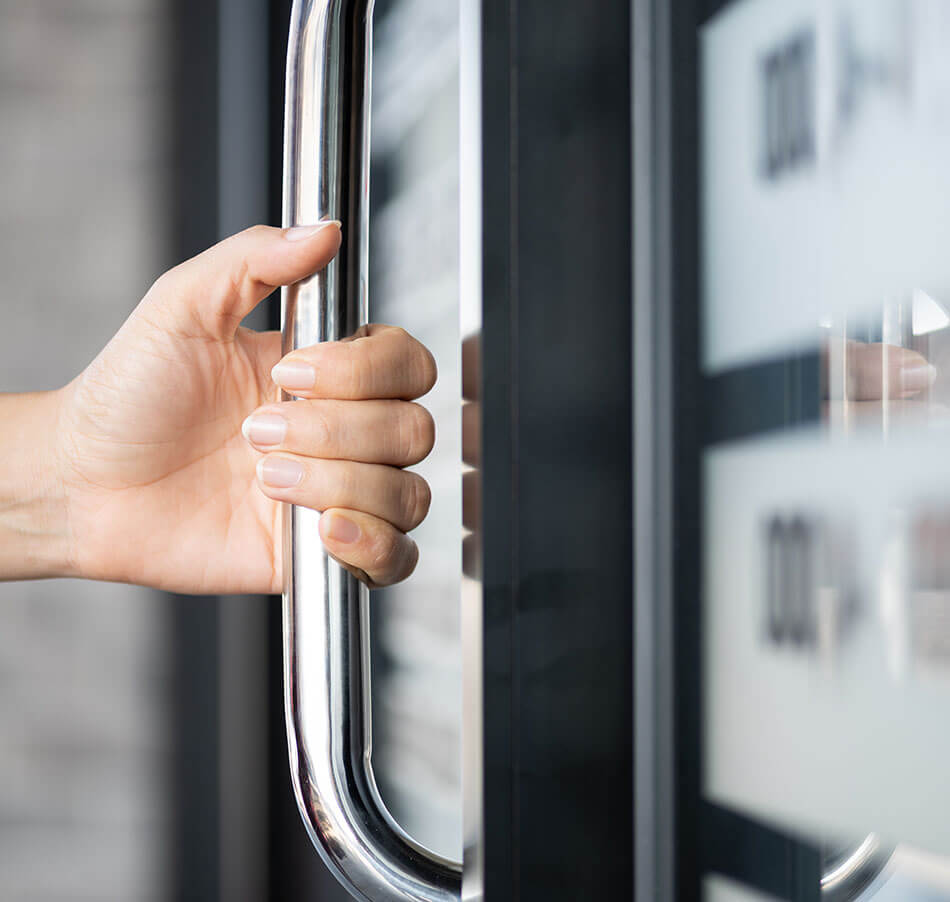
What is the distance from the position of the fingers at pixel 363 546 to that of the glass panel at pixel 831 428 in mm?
124

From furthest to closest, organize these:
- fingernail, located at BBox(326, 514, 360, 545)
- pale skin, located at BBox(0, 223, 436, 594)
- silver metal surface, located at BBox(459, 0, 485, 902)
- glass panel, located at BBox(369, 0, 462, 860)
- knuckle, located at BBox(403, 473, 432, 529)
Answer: glass panel, located at BBox(369, 0, 462, 860) → pale skin, located at BBox(0, 223, 436, 594) → knuckle, located at BBox(403, 473, 432, 529) → silver metal surface, located at BBox(459, 0, 485, 902) → fingernail, located at BBox(326, 514, 360, 545)

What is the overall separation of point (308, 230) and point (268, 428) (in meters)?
0.13

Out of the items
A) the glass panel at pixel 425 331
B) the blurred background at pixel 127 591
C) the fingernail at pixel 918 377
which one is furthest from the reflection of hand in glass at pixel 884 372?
the blurred background at pixel 127 591

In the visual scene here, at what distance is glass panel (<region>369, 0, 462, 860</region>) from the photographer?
0.72 meters

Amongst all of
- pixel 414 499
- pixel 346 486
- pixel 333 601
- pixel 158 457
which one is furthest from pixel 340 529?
pixel 158 457

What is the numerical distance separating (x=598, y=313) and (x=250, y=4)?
3.22ft

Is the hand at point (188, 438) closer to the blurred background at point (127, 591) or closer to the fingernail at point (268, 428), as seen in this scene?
the fingernail at point (268, 428)

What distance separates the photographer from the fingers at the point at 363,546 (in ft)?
0.69

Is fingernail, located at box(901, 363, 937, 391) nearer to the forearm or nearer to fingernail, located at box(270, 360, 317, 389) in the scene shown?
fingernail, located at box(270, 360, 317, 389)

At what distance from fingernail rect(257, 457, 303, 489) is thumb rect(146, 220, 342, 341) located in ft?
0.23

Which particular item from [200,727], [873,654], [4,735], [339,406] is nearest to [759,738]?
[873,654]

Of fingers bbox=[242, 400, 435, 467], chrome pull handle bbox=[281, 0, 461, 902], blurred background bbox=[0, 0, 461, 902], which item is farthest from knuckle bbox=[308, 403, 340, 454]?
blurred background bbox=[0, 0, 461, 902]

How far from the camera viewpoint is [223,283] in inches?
19.3

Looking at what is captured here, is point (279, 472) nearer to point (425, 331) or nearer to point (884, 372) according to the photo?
point (884, 372)
